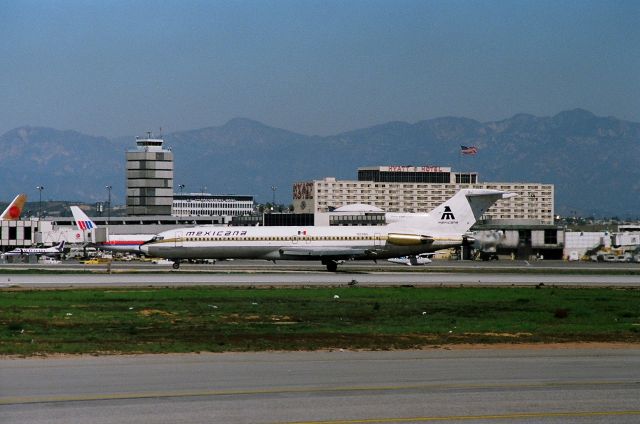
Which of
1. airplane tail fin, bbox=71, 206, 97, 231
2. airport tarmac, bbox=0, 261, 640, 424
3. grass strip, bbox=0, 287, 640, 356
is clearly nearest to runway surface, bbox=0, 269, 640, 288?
grass strip, bbox=0, 287, 640, 356

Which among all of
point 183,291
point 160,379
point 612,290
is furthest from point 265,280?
point 160,379

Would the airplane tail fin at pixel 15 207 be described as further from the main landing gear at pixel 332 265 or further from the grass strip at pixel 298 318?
the grass strip at pixel 298 318

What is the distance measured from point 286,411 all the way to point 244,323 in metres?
17.9

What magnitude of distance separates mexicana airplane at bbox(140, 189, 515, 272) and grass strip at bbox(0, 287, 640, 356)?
2351cm

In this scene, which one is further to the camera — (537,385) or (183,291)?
(183,291)

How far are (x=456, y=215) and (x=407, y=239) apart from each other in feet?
18.0

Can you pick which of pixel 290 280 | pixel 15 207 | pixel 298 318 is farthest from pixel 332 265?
pixel 15 207

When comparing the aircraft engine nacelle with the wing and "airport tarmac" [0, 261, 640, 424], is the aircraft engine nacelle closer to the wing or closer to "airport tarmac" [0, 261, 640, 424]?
the wing

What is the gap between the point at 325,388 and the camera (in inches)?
875

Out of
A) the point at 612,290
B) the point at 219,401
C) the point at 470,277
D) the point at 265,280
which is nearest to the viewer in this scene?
the point at 219,401

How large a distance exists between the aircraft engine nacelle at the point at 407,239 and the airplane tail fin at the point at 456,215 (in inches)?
54.7

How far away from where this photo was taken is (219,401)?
20.5 metres

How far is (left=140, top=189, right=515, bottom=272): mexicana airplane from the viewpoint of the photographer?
265 ft

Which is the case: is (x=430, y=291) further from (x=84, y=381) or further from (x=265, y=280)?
(x=84, y=381)
